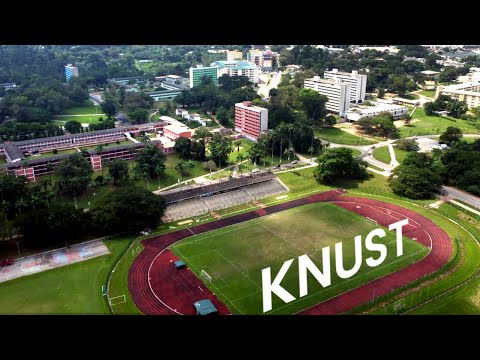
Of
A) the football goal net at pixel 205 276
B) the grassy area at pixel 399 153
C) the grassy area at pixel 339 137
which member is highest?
the grassy area at pixel 339 137

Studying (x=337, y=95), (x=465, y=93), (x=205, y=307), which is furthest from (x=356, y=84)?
(x=205, y=307)

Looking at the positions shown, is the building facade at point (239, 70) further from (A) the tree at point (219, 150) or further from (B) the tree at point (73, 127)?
(A) the tree at point (219, 150)

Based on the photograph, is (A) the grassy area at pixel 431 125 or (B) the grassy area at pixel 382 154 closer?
(B) the grassy area at pixel 382 154

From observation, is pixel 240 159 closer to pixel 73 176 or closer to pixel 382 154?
pixel 382 154

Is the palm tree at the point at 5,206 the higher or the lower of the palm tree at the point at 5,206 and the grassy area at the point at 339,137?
the higher

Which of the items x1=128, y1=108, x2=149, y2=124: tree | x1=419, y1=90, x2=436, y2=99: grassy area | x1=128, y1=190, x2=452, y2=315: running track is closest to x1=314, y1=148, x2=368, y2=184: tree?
x1=128, y1=190, x2=452, y2=315: running track

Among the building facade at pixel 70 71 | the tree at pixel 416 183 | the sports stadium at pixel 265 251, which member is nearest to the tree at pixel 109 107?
the building facade at pixel 70 71

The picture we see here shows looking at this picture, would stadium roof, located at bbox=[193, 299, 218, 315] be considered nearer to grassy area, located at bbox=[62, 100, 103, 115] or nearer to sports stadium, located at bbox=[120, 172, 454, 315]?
sports stadium, located at bbox=[120, 172, 454, 315]

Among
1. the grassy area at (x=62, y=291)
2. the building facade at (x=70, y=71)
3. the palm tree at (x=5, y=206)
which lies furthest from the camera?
the building facade at (x=70, y=71)
